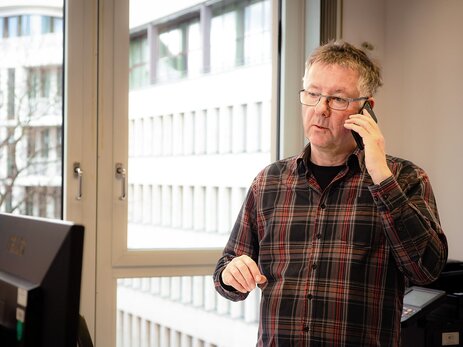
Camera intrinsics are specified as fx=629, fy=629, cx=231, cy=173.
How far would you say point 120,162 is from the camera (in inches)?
119

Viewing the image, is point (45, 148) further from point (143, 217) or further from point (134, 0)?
point (134, 0)

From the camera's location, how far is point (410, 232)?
1661 millimetres

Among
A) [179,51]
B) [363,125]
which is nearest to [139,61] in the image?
[179,51]

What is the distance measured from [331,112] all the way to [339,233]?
36 centimetres

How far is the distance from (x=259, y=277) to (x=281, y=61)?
Answer: 78.6 inches

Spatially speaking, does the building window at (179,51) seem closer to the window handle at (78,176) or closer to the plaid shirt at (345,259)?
the window handle at (78,176)

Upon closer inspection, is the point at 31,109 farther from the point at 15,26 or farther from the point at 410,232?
the point at 410,232

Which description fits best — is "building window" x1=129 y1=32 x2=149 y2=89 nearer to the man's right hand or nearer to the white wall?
the white wall

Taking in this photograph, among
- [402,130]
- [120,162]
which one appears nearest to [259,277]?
[120,162]

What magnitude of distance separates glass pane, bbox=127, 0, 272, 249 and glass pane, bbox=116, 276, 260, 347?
8.4 inches

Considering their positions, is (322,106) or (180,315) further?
(180,315)

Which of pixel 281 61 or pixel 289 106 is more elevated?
pixel 281 61

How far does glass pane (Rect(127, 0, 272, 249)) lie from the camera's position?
311 cm

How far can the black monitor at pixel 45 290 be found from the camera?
1041mm
